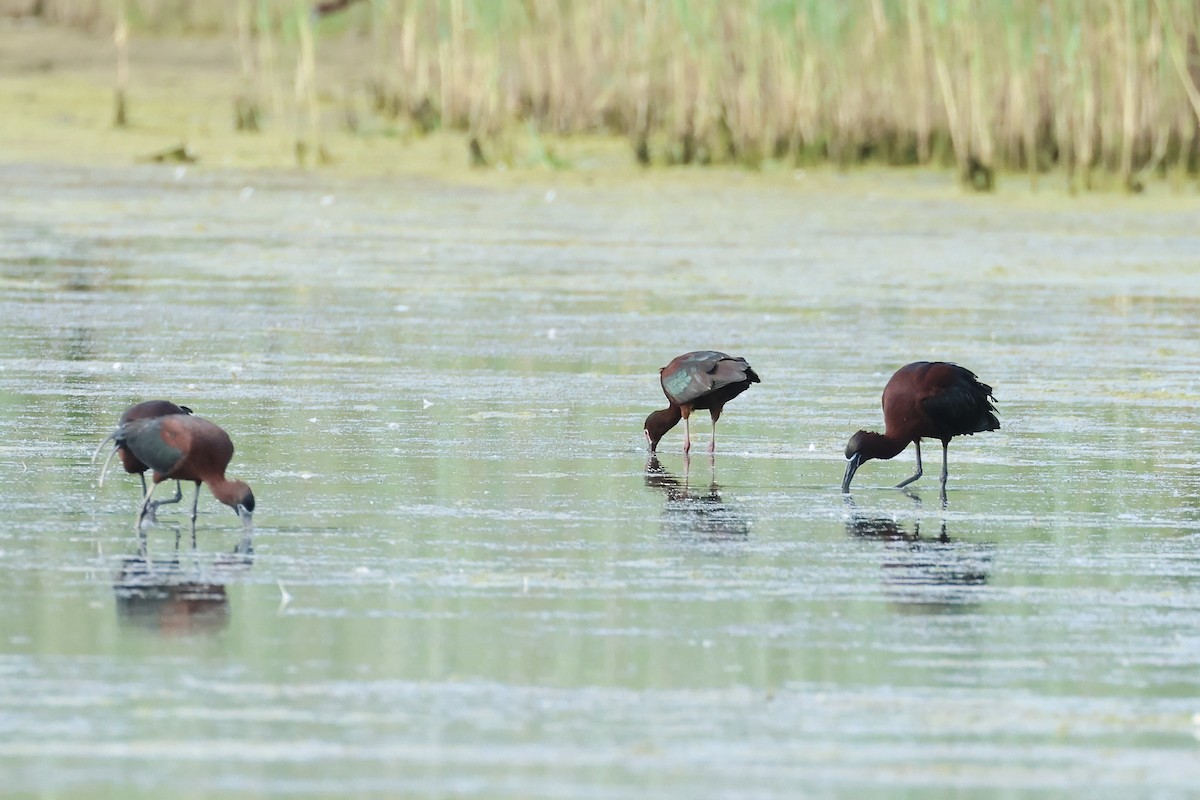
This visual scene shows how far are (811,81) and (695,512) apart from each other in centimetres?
1529

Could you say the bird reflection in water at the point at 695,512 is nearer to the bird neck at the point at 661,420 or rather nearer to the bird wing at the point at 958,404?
the bird neck at the point at 661,420

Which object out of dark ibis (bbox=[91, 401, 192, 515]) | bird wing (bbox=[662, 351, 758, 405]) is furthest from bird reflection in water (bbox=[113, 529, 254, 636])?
bird wing (bbox=[662, 351, 758, 405])

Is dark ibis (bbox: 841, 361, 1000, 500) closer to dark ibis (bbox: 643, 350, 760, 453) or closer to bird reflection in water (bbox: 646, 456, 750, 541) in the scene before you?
bird reflection in water (bbox: 646, 456, 750, 541)

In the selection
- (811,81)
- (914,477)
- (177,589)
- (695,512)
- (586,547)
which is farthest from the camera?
(811,81)

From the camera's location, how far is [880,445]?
8.16 metres

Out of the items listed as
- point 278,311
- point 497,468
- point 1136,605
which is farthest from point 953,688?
point 278,311

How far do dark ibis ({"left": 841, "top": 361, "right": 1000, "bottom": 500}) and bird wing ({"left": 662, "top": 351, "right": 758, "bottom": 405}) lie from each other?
2.31ft

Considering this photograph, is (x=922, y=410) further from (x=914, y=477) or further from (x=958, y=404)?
(x=914, y=477)

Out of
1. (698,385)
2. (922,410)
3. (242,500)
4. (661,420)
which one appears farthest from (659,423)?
(242,500)

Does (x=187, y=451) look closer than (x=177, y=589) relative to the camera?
No

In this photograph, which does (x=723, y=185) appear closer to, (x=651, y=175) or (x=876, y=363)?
(x=651, y=175)

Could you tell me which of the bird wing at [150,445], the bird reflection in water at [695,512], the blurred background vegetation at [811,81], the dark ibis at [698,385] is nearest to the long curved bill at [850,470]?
the bird reflection in water at [695,512]

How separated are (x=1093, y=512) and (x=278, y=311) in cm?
644

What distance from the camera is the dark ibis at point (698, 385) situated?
8797mm
